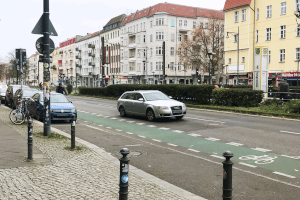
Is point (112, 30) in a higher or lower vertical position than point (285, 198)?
higher

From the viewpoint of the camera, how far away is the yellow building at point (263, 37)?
4631 centimetres

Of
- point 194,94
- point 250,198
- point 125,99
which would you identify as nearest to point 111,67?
point 194,94

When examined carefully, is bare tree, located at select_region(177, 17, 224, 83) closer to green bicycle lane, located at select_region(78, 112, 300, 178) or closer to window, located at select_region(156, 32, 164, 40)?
window, located at select_region(156, 32, 164, 40)

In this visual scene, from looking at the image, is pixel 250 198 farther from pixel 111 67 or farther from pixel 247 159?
pixel 111 67

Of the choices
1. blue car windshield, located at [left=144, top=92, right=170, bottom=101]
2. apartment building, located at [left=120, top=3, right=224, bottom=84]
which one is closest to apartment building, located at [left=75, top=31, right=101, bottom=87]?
apartment building, located at [left=120, top=3, right=224, bottom=84]

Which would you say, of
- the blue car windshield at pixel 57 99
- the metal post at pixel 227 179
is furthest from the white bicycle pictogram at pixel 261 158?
the blue car windshield at pixel 57 99

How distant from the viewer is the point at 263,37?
50.5 meters

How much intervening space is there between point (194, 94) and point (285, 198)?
72.1ft

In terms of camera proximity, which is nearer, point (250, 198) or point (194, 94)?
point (250, 198)

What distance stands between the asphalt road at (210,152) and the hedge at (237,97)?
300 inches

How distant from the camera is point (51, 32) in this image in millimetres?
11484

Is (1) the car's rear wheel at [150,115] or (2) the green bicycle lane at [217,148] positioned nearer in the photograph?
(2) the green bicycle lane at [217,148]

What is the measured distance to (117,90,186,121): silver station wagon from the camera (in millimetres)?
Result: 16922

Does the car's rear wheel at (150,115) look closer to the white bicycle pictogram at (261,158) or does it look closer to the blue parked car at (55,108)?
the blue parked car at (55,108)
